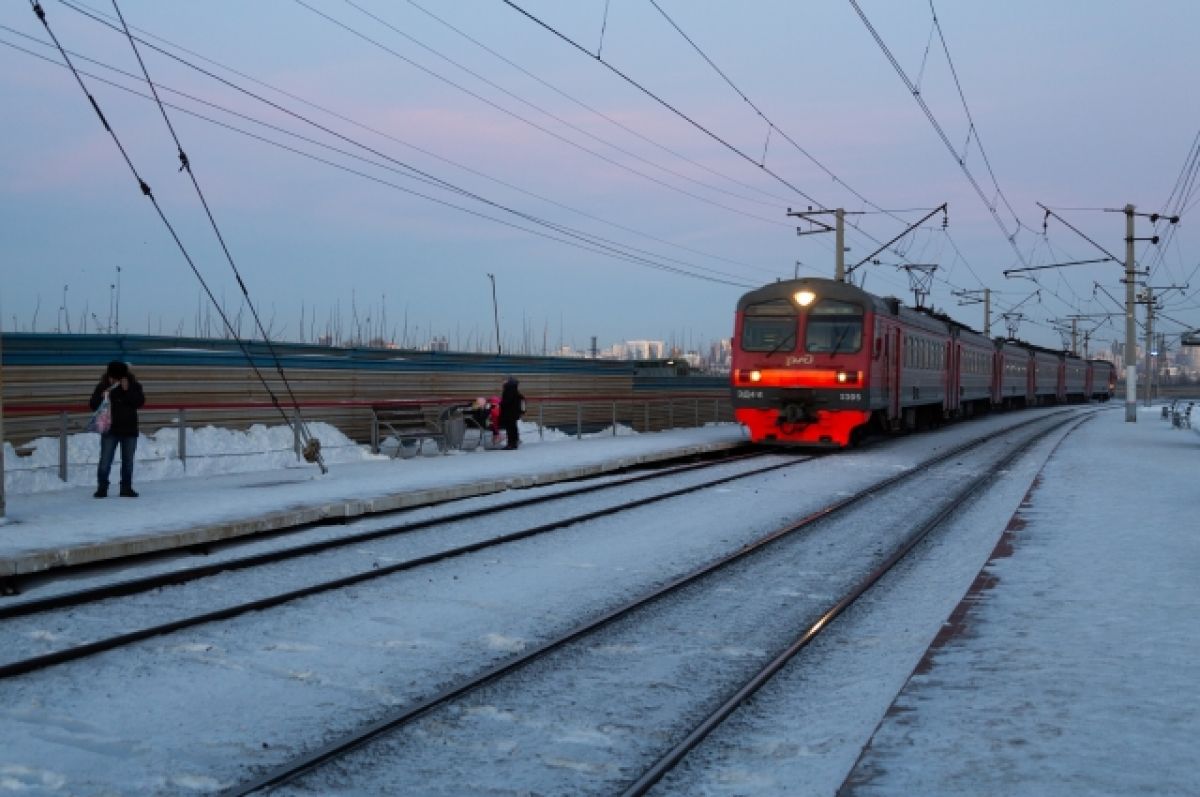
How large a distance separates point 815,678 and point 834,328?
53.3 feet

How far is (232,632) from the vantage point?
6.87 m

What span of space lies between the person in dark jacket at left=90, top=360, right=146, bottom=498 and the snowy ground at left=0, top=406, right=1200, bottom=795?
4.64 ft

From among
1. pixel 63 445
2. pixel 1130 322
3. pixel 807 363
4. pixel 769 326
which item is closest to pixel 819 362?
pixel 807 363

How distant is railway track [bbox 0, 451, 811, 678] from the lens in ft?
21.6

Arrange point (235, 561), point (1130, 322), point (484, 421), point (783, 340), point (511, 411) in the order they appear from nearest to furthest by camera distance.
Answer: point (235, 561)
point (511, 411)
point (484, 421)
point (783, 340)
point (1130, 322)

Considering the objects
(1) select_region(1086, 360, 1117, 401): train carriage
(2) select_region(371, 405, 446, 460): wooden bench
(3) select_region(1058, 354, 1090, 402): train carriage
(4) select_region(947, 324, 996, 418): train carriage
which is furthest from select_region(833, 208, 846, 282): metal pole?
(1) select_region(1086, 360, 1117, 401): train carriage

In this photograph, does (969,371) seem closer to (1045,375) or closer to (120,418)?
(1045,375)

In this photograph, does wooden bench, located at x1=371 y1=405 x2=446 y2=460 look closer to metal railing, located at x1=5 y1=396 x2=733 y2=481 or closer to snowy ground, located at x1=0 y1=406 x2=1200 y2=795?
metal railing, located at x1=5 y1=396 x2=733 y2=481

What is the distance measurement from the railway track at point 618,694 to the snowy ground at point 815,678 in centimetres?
24

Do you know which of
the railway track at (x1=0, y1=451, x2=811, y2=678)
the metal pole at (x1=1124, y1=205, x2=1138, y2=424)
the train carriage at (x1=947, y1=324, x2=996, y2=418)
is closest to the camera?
the railway track at (x1=0, y1=451, x2=811, y2=678)

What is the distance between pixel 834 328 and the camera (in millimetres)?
21641

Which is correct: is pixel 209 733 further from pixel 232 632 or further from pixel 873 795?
pixel 873 795

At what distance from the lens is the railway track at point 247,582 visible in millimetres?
6594

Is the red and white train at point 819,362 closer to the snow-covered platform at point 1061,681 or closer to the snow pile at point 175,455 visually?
the snow pile at point 175,455
